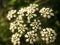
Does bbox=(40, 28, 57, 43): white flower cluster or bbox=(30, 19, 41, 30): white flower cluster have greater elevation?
bbox=(30, 19, 41, 30): white flower cluster

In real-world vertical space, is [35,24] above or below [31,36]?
above

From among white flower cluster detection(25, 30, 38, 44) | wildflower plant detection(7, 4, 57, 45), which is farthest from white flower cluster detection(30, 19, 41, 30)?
white flower cluster detection(25, 30, 38, 44)

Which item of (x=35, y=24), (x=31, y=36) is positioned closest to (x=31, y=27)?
(x=35, y=24)

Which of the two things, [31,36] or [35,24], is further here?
[35,24]

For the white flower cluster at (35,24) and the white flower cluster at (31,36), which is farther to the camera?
the white flower cluster at (35,24)

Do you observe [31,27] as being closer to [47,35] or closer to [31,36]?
[31,36]

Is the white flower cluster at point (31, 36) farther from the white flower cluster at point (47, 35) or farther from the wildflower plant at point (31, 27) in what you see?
the white flower cluster at point (47, 35)

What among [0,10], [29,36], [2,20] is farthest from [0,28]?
[29,36]

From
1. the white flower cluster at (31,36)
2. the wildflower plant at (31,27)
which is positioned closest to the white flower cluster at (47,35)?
the wildflower plant at (31,27)

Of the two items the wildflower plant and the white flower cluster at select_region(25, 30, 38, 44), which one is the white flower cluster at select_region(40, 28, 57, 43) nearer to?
the wildflower plant
